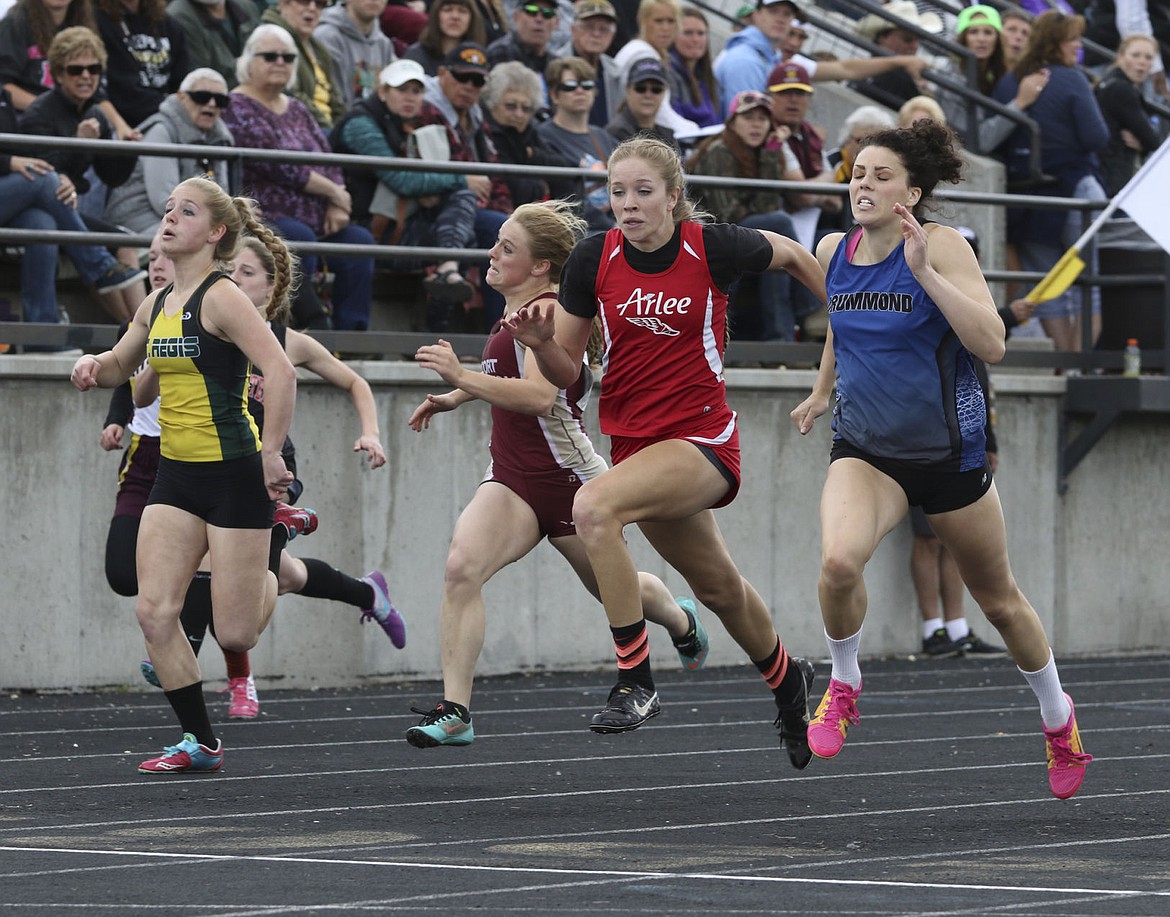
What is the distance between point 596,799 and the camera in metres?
7.69

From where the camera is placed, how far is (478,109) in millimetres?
13438

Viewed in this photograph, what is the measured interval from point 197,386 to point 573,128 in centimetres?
605

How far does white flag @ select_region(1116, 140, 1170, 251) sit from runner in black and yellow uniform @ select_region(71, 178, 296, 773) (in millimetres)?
7186

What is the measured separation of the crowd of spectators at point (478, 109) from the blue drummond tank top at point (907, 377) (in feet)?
16.7

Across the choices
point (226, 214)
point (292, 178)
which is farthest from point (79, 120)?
point (226, 214)

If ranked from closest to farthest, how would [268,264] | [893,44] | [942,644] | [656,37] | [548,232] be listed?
[548,232] < [268,264] < [942,644] < [656,37] < [893,44]

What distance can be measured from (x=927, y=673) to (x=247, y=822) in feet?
23.7

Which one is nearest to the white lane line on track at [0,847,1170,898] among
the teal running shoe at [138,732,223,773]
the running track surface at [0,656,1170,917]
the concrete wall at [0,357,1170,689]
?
the running track surface at [0,656,1170,917]

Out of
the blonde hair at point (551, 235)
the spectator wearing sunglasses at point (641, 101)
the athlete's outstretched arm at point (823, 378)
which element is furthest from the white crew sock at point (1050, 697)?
the spectator wearing sunglasses at point (641, 101)

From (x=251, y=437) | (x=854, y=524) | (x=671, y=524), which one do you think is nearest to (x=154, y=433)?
(x=251, y=437)

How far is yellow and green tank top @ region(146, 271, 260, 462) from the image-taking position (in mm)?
8164

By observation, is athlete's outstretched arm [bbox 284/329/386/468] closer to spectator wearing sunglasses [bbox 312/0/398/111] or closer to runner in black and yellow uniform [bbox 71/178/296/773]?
runner in black and yellow uniform [bbox 71/178/296/773]

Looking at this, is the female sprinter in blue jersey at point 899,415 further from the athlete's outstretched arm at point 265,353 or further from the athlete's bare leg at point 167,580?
the athlete's bare leg at point 167,580

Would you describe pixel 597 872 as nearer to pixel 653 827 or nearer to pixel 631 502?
pixel 653 827
